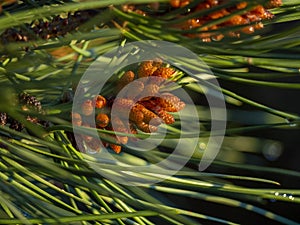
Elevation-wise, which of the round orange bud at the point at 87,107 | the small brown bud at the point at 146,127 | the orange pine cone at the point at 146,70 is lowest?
the small brown bud at the point at 146,127

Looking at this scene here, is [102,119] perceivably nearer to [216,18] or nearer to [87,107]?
[87,107]

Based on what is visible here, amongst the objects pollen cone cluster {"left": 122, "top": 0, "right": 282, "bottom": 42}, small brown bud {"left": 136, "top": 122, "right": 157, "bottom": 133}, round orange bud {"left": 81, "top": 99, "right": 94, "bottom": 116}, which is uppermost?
pollen cone cluster {"left": 122, "top": 0, "right": 282, "bottom": 42}

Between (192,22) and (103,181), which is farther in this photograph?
(103,181)

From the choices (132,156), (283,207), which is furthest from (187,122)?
(283,207)

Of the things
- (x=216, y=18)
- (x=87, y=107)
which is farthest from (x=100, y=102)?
(x=216, y=18)

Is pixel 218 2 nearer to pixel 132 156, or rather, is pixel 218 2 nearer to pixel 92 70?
pixel 92 70

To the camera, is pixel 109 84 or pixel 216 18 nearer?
pixel 216 18

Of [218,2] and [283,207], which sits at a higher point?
[218,2]

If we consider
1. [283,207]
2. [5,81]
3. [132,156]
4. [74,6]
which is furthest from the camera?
[283,207]
